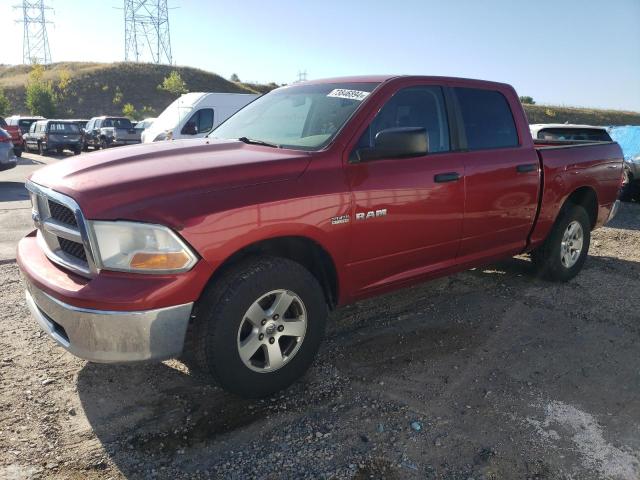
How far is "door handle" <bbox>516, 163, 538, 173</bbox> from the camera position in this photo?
14.4 feet

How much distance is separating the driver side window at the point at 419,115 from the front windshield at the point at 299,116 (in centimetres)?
19

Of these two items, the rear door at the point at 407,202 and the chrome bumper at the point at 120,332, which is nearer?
the chrome bumper at the point at 120,332

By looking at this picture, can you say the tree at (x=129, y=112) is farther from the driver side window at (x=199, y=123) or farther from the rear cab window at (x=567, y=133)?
the rear cab window at (x=567, y=133)

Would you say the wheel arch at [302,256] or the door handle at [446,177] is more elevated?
the door handle at [446,177]

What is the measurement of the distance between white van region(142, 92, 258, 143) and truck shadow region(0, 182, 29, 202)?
11.2ft

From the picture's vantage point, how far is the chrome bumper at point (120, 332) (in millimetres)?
2492

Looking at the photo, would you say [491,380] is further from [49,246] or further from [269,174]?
[49,246]

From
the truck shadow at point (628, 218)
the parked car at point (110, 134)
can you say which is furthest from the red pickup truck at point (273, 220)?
Result: the parked car at point (110, 134)

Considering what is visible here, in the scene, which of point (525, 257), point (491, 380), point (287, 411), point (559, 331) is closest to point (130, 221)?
point (287, 411)

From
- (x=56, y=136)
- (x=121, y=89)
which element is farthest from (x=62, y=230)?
(x=121, y=89)

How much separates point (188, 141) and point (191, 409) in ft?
6.14

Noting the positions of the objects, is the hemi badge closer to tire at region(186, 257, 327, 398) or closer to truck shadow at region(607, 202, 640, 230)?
tire at region(186, 257, 327, 398)

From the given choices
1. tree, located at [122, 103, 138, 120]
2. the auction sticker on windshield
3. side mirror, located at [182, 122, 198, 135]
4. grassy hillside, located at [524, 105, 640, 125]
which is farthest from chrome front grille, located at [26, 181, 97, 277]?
grassy hillside, located at [524, 105, 640, 125]

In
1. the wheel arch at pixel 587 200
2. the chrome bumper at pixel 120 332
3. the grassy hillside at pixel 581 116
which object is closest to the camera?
the chrome bumper at pixel 120 332
